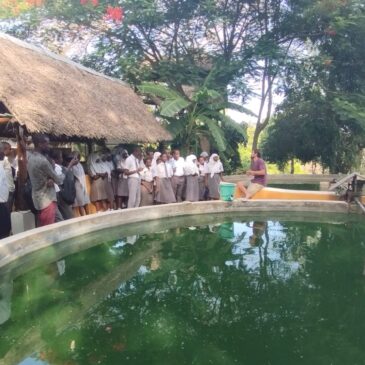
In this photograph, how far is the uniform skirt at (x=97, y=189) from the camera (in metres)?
8.95

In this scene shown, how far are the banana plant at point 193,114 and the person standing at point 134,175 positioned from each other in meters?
2.78

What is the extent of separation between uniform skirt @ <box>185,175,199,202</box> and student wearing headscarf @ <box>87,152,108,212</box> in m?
2.44

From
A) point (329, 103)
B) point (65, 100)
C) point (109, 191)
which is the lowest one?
point (109, 191)

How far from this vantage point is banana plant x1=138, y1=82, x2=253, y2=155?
12.6 m

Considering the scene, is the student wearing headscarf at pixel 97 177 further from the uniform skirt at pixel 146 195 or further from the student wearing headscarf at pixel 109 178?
the uniform skirt at pixel 146 195

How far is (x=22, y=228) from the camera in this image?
276 inches

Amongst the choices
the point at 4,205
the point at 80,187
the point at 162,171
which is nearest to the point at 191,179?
the point at 162,171

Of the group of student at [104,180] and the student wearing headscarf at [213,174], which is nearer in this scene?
the group of student at [104,180]

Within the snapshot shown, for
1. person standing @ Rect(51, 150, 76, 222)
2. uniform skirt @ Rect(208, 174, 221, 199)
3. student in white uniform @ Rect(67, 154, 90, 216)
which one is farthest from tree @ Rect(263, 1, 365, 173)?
person standing @ Rect(51, 150, 76, 222)

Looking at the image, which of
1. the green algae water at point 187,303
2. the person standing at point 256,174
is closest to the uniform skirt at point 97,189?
the green algae water at point 187,303

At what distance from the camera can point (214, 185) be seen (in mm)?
11430

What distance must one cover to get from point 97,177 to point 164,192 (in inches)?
73.9

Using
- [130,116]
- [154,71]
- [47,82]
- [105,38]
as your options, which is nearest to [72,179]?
[47,82]

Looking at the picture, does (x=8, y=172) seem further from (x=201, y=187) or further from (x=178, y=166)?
(x=201, y=187)
